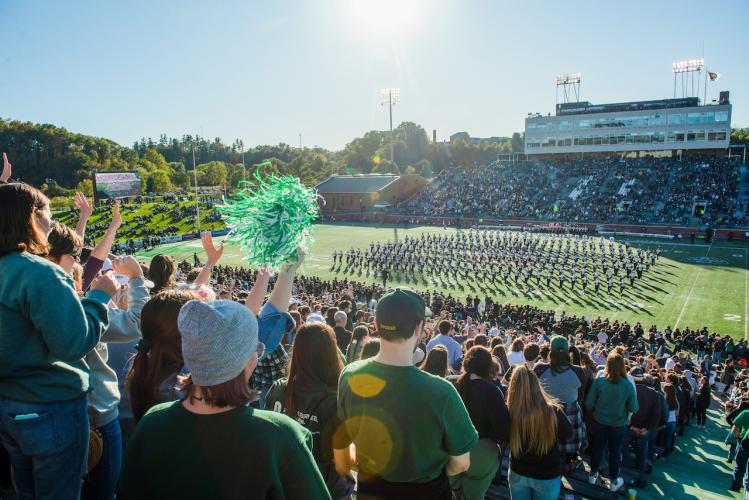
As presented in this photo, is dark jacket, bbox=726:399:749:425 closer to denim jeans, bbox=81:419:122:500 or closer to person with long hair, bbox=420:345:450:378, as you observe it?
person with long hair, bbox=420:345:450:378

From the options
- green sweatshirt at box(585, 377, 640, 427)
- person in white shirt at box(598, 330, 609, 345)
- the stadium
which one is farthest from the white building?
green sweatshirt at box(585, 377, 640, 427)

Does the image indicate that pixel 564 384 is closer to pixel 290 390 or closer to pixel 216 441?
pixel 290 390

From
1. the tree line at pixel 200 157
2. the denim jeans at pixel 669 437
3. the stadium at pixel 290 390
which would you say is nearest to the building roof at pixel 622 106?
the tree line at pixel 200 157

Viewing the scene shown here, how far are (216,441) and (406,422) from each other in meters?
1.05

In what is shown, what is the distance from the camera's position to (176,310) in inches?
96.6

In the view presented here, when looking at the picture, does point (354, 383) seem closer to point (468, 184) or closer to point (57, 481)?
point (57, 481)

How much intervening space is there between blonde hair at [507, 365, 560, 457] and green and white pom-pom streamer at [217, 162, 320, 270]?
177 centimetres

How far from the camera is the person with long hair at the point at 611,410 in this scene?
4996 millimetres

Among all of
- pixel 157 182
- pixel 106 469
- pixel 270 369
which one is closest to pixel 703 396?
pixel 270 369

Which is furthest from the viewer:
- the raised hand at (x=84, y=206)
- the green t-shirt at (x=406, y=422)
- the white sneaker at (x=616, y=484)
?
the white sneaker at (x=616, y=484)

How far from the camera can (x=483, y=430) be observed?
3.36 m

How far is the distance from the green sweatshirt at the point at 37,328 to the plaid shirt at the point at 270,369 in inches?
59.3

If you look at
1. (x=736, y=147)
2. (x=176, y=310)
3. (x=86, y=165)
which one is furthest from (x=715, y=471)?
(x=86, y=165)

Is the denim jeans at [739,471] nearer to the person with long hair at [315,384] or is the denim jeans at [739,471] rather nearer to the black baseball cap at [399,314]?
the person with long hair at [315,384]
